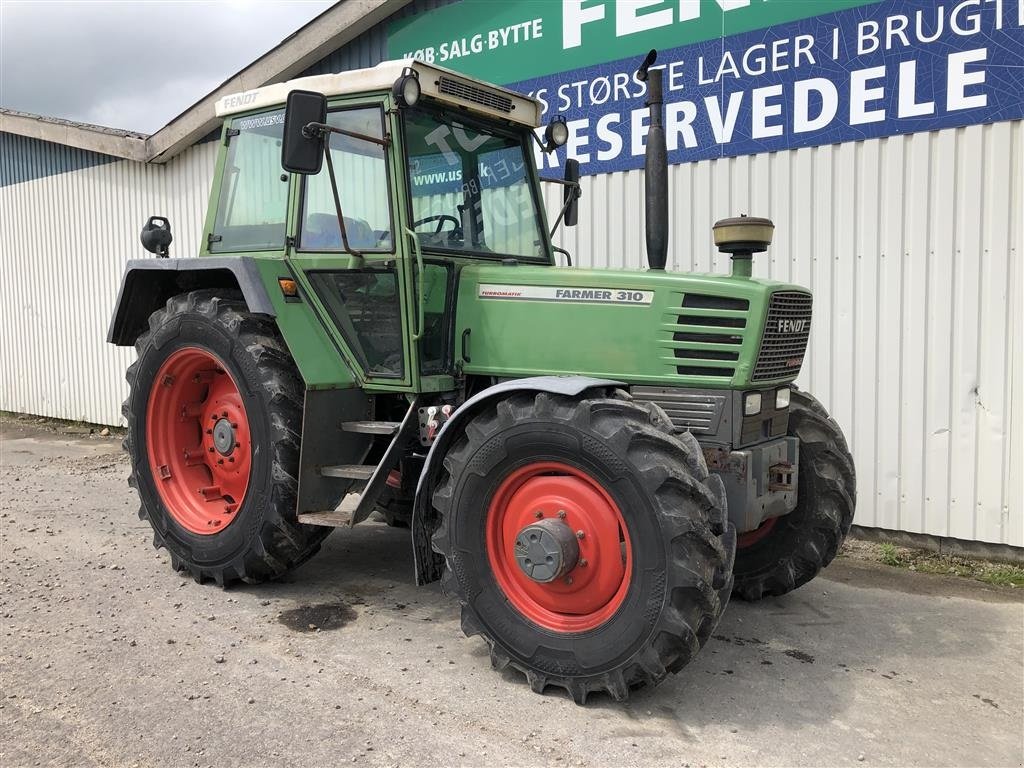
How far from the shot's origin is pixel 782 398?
434 cm

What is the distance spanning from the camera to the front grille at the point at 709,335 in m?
3.83

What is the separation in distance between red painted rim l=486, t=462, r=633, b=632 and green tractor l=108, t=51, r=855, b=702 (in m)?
0.01

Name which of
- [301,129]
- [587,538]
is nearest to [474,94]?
[301,129]

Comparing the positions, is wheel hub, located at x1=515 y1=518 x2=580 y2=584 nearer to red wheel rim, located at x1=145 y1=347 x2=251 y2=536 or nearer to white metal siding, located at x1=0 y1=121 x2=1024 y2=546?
red wheel rim, located at x1=145 y1=347 x2=251 y2=536

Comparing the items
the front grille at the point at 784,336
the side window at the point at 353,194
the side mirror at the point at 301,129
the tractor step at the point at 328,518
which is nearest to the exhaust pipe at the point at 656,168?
the front grille at the point at 784,336

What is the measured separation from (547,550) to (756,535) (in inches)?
69.1

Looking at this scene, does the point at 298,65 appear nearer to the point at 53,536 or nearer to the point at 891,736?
the point at 53,536

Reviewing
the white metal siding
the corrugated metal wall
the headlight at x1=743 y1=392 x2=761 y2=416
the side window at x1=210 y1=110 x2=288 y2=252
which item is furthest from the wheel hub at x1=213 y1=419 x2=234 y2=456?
the corrugated metal wall

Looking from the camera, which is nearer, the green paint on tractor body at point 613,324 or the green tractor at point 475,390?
the green tractor at point 475,390

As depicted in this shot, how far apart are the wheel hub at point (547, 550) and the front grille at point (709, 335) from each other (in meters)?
0.93

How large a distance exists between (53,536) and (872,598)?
5371mm

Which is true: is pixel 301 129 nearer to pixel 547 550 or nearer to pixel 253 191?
pixel 253 191

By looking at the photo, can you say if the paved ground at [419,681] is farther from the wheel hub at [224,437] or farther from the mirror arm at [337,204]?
the mirror arm at [337,204]

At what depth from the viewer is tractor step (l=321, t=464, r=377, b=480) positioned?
4523mm
